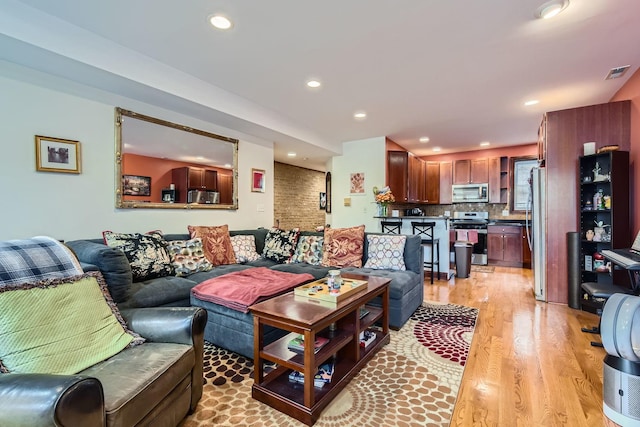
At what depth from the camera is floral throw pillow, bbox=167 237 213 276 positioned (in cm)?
306

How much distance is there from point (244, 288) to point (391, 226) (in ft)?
11.9

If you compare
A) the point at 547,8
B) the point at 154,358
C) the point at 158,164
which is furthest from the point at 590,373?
the point at 158,164

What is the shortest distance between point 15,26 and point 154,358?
2.54 metres

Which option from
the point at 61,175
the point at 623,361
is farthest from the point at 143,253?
the point at 623,361

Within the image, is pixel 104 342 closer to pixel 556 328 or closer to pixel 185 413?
pixel 185 413

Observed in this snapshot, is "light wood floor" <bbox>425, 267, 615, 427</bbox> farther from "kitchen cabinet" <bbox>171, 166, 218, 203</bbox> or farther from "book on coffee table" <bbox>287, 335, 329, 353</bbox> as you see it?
"kitchen cabinet" <bbox>171, 166, 218, 203</bbox>

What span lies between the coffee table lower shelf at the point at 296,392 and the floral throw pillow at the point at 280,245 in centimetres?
203

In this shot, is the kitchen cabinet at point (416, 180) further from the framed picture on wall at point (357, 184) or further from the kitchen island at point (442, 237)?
the kitchen island at point (442, 237)

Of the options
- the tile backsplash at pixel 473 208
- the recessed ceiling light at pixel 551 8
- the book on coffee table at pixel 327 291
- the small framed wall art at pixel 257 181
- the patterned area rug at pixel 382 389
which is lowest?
the patterned area rug at pixel 382 389

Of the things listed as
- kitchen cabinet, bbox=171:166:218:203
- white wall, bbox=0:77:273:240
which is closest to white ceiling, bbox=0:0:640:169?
white wall, bbox=0:77:273:240

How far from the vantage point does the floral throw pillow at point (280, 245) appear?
3896 millimetres

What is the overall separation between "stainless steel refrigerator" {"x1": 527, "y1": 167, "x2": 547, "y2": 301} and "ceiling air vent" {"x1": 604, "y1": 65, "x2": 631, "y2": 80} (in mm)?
1136

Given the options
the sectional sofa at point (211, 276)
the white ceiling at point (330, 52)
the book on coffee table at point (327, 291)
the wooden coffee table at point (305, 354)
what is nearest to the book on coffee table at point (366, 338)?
the wooden coffee table at point (305, 354)

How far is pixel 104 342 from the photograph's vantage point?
142 centimetres
